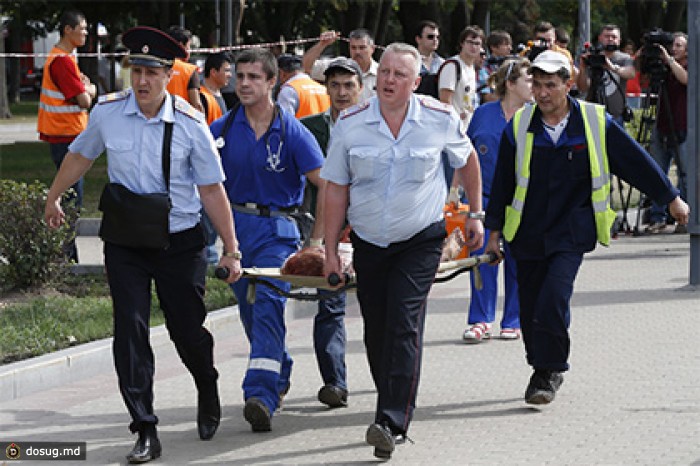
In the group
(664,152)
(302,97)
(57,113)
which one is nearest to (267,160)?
(302,97)

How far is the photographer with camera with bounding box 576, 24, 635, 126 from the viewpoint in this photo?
663 inches

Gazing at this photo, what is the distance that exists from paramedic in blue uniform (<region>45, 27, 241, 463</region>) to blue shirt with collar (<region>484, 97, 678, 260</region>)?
1.70 metres

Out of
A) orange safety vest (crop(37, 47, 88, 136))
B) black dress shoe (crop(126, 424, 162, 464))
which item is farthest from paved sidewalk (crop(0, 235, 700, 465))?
orange safety vest (crop(37, 47, 88, 136))

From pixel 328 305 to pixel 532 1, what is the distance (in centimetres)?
3820

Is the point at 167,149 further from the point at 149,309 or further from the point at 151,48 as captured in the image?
the point at 149,309

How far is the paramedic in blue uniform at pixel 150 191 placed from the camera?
24.3 ft

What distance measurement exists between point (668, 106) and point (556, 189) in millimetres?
9077

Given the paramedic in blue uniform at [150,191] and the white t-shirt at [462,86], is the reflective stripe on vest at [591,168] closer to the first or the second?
the paramedic in blue uniform at [150,191]

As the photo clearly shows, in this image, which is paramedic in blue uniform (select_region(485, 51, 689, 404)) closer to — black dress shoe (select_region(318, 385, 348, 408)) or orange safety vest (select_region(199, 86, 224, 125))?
black dress shoe (select_region(318, 385, 348, 408))

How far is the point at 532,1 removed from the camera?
151 feet

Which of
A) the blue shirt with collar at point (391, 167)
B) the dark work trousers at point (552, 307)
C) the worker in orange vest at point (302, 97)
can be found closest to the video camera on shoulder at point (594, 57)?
the worker in orange vest at point (302, 97)

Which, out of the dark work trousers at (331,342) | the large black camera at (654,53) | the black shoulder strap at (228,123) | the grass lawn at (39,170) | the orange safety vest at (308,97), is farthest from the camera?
the grass lawn at (39,170)

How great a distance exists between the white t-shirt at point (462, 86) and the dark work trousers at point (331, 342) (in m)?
6.53

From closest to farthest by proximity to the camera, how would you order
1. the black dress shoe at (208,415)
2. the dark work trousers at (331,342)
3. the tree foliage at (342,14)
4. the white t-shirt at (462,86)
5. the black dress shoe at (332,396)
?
the black dress shoe at (208,415), the black dress shoe at (332,396), the dark work trousers at (331,342), the white t-shirt at (462,86), the tree foliage at (342,14)
